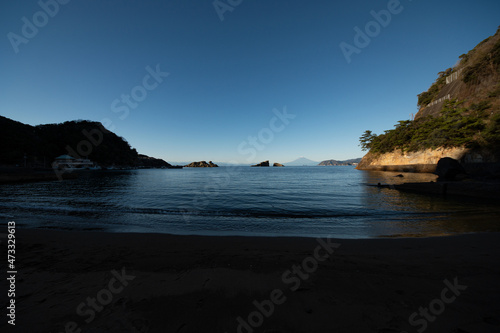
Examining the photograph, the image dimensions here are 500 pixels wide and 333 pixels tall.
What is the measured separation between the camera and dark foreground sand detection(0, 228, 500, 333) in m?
2.41

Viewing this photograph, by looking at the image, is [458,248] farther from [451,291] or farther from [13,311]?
[13,311]

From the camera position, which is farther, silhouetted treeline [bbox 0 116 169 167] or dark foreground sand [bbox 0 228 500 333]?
silhouetted treeline [bbox 0 116 169 167]

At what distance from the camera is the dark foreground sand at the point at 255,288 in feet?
7.91

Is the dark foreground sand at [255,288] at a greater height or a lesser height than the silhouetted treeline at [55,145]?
lesser

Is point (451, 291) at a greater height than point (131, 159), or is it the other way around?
point (131, 159)

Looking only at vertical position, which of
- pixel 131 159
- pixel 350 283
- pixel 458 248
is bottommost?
pixel 458 248

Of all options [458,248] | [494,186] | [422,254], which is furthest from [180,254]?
[494,186]

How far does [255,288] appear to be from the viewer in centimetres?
328

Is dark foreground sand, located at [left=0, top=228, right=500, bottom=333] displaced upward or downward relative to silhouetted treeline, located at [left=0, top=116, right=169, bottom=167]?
downward

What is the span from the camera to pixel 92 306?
2.87 metres

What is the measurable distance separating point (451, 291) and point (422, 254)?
215 cm

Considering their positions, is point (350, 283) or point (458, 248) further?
point (458, 248)

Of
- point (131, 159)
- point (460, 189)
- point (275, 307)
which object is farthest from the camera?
point (131, 159)

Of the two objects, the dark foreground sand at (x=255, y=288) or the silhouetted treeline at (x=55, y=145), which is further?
the silhouetted treeline at (x=55, y=145)
